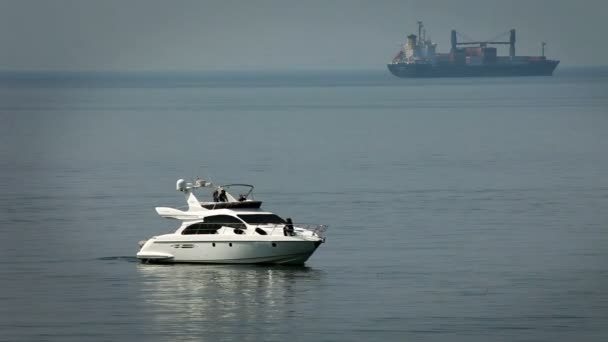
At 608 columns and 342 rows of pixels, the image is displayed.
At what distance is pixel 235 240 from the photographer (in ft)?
210

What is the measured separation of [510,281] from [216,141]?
10927 cm

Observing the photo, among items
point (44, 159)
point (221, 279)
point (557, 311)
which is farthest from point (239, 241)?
point (44, 159)

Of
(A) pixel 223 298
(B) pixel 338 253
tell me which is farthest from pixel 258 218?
(A) pixel 223 298

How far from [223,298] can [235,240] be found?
22.5 feet

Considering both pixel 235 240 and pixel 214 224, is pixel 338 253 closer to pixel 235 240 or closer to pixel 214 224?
pixel 235 240

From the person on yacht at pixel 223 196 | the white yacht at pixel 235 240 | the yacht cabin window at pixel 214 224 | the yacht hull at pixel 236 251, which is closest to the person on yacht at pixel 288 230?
the white yacht at pixel 235 240

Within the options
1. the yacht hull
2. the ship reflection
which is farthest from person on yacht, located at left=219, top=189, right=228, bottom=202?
the ship reflection

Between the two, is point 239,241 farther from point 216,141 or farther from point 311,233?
point 216,141

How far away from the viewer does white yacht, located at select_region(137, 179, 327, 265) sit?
63938mm

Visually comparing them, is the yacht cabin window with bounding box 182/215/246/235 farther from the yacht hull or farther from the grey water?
the grey water

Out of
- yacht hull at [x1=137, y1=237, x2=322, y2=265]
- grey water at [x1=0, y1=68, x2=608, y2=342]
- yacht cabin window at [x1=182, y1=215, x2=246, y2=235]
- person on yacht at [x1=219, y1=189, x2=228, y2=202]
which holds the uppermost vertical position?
person on yacht at [x1=219, y1=189, x2=228, y2=202]

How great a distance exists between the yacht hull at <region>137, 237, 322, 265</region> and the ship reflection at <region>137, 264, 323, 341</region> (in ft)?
1.18

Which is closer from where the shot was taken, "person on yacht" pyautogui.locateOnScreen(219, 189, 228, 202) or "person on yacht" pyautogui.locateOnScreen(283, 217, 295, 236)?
"person on yacht" pyautogui.locateOnScreen(283, 217, 295, 236)

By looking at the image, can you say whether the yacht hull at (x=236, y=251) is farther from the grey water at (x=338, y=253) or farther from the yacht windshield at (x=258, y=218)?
the yacht windshield at (x=258, y=218)
